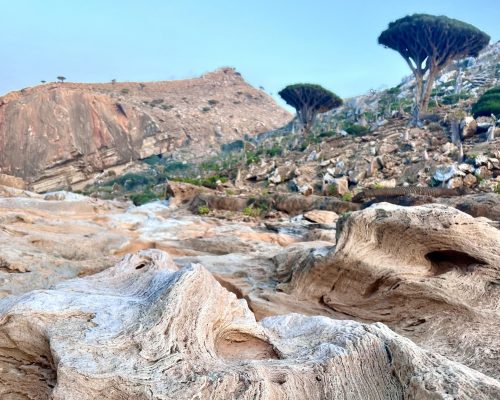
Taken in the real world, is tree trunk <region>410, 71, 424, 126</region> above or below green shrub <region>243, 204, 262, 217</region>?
above

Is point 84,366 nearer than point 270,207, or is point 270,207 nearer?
point 84,366

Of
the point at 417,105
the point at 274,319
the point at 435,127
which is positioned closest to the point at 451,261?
the point at 274,319

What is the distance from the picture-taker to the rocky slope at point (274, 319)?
2238mm

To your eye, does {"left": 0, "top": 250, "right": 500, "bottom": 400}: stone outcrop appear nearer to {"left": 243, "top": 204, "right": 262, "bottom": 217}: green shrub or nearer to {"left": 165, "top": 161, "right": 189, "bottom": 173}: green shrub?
{"left": 243, "top": 204, "right": 262, "bottom": 217}: green shrub

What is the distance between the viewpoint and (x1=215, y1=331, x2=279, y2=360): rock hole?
2.83m

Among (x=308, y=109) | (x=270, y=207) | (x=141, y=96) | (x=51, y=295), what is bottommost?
(x=270, y=207)

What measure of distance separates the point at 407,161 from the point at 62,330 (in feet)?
70.4

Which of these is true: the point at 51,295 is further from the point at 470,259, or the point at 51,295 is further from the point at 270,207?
the point at 270,207

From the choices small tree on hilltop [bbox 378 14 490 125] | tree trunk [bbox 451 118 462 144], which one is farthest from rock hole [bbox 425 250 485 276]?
small tree on hilltop [bbox 378 14 490 125]

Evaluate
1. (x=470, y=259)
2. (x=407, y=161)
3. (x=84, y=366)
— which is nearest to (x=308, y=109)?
(x=407, y=161)

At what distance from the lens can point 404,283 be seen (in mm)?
4590

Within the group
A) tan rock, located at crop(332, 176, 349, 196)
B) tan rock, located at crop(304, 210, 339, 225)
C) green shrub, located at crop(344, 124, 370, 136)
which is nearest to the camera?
tan rock, located at crop(304, 210, 339, 225)

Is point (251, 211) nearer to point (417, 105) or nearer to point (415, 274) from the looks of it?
point (415, 274)

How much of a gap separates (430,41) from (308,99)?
12090 mm
